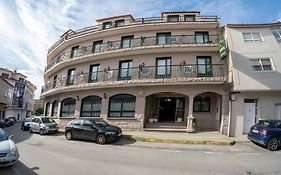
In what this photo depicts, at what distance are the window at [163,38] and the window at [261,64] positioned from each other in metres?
7.16

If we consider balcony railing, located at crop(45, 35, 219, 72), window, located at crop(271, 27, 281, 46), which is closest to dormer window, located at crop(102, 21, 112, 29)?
balcony railing, located at crop(45, 35, 219, 72)

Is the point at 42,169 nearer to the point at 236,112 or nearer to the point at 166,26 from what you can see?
the point at 236,112

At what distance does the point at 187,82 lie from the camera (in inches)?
642

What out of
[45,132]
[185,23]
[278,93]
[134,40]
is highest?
[185,23]

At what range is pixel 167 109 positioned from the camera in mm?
19328

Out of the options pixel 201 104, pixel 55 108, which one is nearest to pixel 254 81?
pixel 201 104

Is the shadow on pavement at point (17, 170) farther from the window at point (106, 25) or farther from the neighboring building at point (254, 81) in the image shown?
the window at point (106, 25)

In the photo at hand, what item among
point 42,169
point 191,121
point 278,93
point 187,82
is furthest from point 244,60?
point 42,169

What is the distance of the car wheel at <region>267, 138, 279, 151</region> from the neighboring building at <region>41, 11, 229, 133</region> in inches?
165

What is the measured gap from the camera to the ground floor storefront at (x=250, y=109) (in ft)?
48.7

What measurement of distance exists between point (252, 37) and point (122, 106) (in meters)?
11.9

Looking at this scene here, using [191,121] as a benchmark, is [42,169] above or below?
below

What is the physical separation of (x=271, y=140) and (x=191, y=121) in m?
5.68

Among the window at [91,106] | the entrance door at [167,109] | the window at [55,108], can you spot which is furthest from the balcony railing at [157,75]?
the window at [55,108]
